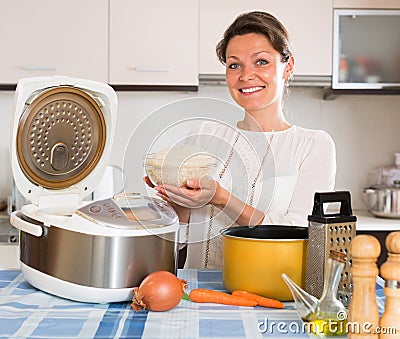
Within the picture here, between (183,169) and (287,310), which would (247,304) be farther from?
(183,169)

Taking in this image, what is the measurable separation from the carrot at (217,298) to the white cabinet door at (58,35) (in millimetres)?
1730

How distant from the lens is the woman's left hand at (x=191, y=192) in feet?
3.87

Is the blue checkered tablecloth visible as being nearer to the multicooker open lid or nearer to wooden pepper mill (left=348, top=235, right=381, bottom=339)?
wooden pepper mill (left=348, top=235, right=381, bottom=339)

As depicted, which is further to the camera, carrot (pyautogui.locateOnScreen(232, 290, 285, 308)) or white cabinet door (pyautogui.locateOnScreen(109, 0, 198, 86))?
white cabinet door (pyautogui.locateOnScreen(109, 0, 198, 86))

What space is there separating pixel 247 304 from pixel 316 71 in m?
1.83

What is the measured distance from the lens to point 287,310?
1.12 metres

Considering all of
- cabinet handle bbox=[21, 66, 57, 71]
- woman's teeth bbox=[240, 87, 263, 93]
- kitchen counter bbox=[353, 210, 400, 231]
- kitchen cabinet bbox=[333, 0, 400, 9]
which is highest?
kitchen cabinet bbox=[333, 0, 400, 9]

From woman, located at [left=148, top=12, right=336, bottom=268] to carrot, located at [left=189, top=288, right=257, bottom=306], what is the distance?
17cm

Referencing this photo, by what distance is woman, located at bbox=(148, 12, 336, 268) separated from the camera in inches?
51.1

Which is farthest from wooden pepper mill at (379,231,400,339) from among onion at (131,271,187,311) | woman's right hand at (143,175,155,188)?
woman's right hand at (143,175,155,188)

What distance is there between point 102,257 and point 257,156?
450 mm

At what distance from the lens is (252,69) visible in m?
1.59

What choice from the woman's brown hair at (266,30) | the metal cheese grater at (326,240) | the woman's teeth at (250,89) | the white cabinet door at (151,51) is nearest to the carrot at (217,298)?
the metal cheese grater at (326,240)

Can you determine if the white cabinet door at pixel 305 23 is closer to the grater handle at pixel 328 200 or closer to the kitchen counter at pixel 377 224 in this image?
the kitchen counter at pixel 377 224
